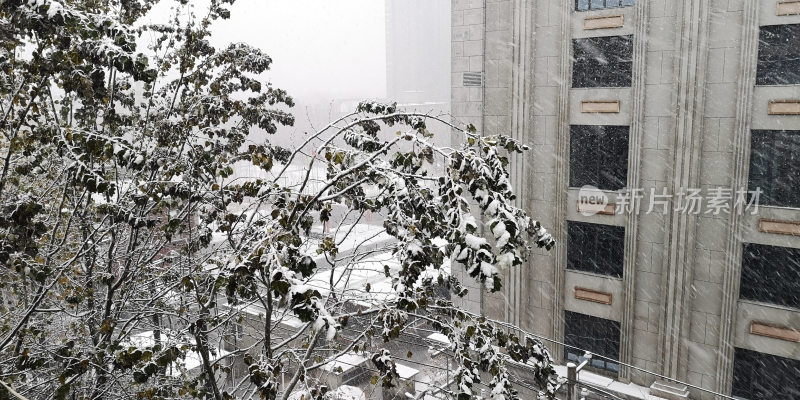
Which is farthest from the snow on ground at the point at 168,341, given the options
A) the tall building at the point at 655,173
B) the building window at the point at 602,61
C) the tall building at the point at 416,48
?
the tall building at the point at 416,48

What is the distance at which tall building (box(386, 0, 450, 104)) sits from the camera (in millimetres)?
54906

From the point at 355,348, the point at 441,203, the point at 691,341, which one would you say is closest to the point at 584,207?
the point at 691,341

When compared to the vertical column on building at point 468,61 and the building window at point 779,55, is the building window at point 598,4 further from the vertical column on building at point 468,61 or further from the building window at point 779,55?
the building window at point 779,55

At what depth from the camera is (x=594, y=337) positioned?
45.5 ft

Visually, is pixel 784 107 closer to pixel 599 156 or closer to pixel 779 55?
pixel 779 55

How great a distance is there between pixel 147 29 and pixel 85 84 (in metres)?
3.72

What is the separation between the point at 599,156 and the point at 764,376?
18.9 ft

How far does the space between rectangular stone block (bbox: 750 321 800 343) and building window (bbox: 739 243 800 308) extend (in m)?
0.48

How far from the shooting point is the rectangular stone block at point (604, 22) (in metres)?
12.5

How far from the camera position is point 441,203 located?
462 centimetres

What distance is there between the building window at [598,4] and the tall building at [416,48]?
134ft

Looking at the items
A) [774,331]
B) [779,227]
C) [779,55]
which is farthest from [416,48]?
[774,331]

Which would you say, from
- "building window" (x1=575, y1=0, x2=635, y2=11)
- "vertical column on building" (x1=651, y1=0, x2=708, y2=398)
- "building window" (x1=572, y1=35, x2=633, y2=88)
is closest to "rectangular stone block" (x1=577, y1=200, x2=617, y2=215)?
"vertical column on building" (x1=651, y1=0, x2=708, y2=398)

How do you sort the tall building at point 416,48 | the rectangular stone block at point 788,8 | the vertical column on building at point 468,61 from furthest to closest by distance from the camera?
the tall building at point 416,48
the vertical column on building at point 468,61
the rectangular stone block at point 788,8
